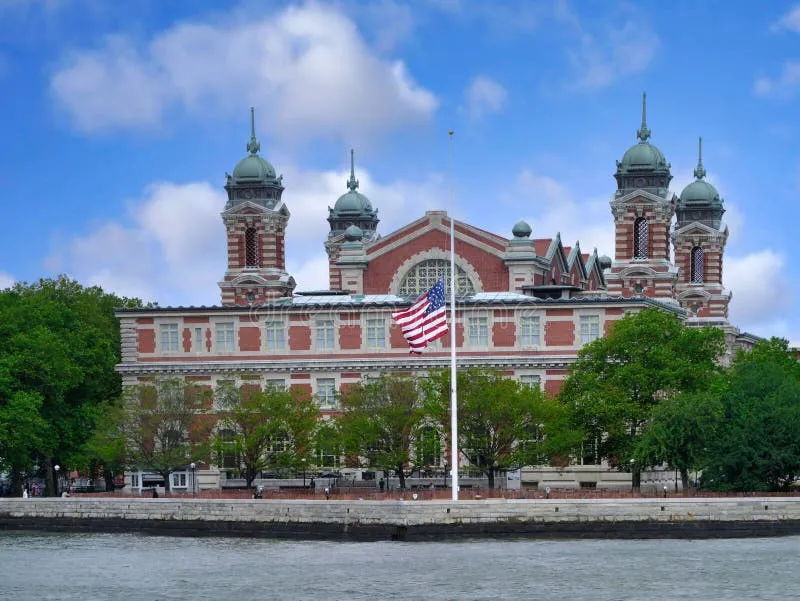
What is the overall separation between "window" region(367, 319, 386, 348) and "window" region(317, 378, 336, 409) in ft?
10.1

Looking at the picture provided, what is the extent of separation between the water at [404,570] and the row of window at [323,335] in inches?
1136

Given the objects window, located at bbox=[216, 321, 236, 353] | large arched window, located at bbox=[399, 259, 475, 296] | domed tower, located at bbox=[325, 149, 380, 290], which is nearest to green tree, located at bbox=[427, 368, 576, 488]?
window, located at bbox=[216, 321, 236, 353]

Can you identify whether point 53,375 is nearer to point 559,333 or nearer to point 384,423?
point 384,423

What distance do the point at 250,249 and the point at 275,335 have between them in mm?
26475

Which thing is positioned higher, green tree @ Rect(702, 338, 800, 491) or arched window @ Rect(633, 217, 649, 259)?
arched window @ Rect(633, 217, 649, 259)

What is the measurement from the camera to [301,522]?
3282 inches

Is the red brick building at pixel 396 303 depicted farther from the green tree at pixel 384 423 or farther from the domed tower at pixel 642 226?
the green tree at pixel 384 423

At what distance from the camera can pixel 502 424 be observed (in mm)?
98875

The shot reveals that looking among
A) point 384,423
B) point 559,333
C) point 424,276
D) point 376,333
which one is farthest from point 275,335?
point 559,333

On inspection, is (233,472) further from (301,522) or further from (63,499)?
(301,522)

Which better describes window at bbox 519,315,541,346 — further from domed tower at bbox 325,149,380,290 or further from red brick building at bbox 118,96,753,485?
domed tower at bbox 325,149,380,290

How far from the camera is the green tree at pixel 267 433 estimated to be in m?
102

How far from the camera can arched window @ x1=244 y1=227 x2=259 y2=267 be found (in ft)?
447

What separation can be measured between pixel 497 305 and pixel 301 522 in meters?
28.7
